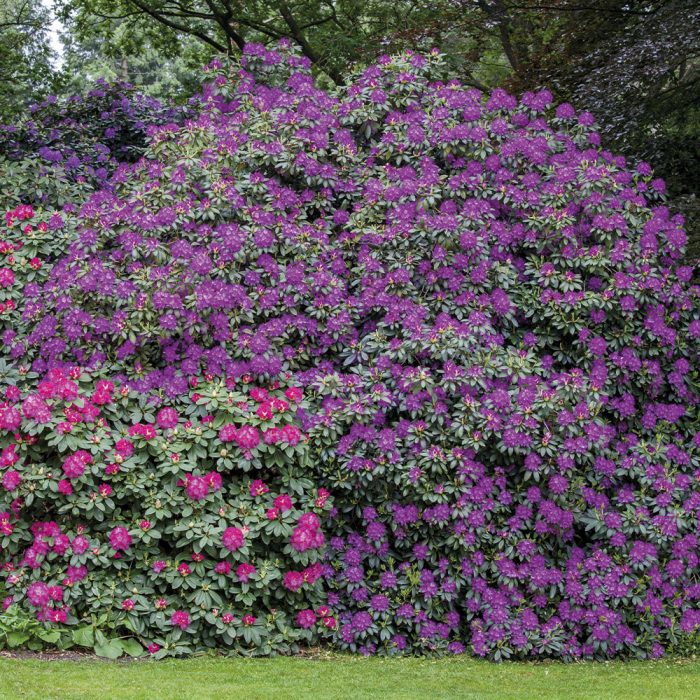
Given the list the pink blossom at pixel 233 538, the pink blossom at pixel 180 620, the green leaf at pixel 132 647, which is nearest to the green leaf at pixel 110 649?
the green leaf at pixel 132 647

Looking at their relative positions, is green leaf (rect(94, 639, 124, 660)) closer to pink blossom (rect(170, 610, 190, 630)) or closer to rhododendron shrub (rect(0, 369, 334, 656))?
rhododendron shrub (rect(0, 369, 334, 656))

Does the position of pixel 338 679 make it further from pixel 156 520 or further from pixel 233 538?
pixel 156 520

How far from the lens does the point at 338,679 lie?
5.12 meters

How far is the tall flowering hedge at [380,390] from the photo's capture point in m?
5.53

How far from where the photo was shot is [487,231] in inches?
257

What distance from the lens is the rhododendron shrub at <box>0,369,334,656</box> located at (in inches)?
210

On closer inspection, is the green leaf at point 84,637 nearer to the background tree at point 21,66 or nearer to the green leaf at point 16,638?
the green leaf at point 16,638

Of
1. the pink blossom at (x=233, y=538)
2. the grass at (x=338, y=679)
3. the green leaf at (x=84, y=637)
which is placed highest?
the pink blossom at (x=233, y=538)

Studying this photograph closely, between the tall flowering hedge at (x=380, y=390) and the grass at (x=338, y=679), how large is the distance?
23cm

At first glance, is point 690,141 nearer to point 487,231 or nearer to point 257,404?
point 487,231

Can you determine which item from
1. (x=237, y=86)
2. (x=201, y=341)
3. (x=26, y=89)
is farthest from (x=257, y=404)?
(x=26, y=89)

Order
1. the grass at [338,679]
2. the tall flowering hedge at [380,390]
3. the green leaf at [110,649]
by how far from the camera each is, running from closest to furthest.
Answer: the grass at [338,679]
the green leaf at [110,649]
the tall flowering hedge at [380,390]

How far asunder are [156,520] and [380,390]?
1.64 meters

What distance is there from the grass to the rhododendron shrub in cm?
31
